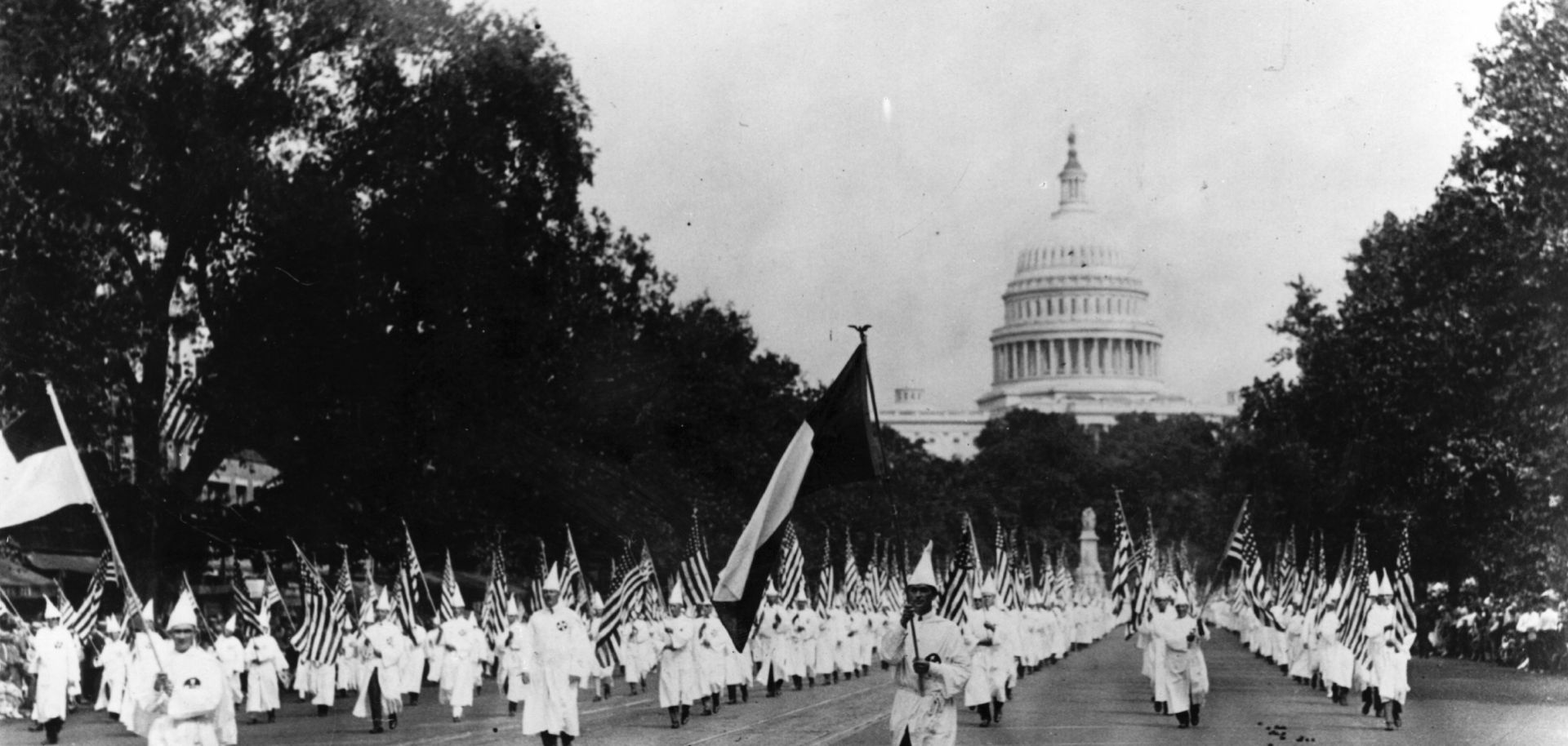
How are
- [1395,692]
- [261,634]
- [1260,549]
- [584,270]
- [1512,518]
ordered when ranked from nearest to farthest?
[1395,692] < [261,634] < [1512,518] < [584,270] < [1260,549]

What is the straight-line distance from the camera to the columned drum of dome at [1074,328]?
533 feet

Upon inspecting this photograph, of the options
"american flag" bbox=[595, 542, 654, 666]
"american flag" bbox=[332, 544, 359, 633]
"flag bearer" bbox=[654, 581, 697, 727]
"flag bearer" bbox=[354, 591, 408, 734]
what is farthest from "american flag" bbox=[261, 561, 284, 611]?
"flag bearer" bbox=[654, 581, 697, 727]

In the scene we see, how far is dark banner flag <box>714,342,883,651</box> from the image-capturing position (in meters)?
14.6

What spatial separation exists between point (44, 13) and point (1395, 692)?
19.1 metres

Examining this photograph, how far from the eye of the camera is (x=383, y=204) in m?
33.6

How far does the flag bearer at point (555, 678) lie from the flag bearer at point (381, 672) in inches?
192

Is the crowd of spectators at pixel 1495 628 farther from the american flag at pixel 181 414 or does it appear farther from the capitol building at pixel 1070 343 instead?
the capitol building at pixel 1070 343

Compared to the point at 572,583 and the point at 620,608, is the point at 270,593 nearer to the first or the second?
the point at 572,583

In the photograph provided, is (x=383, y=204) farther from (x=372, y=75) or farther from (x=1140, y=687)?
(x=1140, y=687)

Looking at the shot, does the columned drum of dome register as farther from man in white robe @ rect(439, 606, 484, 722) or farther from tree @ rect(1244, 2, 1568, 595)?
man in white robe @ rect(439, 606, 484, 722)

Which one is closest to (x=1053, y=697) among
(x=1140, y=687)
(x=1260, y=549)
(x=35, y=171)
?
(x=1140, y=687)

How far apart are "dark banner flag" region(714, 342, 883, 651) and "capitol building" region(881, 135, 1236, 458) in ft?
477

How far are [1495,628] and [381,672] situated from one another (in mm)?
25677

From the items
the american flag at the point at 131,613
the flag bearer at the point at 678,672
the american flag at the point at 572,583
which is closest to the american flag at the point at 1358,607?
the flag bearer at the point at 678,672
